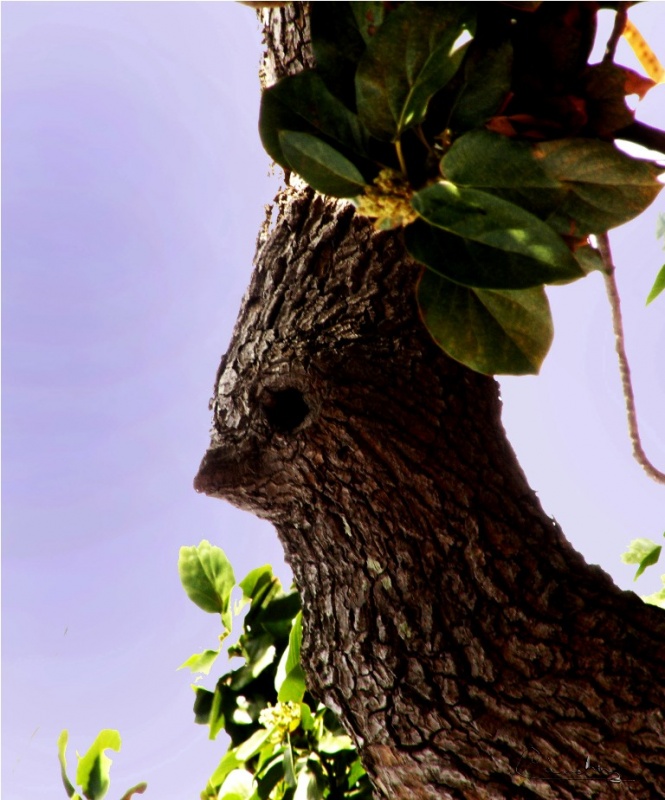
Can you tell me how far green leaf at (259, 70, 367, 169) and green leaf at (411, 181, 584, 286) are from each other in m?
0.13

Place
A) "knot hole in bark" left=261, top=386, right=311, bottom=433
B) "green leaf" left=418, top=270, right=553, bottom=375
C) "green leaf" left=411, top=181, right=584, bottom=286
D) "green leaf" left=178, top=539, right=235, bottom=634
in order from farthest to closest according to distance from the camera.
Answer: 1. "green leaf" left=178, top=539, right=235, bottom=634
2. "knot hole in bark" left=261, top=386, right=311, bottom=433
3. "green leaf" left=418, top=270, right=553, bottom=375
4. "green leaf" left=411, top=181, right=584, bottom=286

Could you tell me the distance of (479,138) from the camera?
0.64m

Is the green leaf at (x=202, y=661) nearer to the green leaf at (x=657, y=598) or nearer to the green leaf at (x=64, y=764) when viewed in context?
the green leaf at (x=64, y=764)

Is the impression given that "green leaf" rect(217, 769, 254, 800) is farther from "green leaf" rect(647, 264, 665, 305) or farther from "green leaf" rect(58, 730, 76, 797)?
"green leaf" rect(647, 264, 665, 305)

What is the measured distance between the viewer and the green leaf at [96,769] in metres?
1.31

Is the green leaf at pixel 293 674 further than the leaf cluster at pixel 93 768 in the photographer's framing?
No

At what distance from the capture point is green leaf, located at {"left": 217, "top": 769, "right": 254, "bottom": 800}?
4.23 feet

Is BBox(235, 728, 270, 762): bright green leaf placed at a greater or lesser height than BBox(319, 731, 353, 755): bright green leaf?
greater

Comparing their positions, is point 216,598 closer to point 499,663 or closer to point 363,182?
point 499,663

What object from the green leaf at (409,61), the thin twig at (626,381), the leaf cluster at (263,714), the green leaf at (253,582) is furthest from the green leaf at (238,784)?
the green leaf at (409,61)

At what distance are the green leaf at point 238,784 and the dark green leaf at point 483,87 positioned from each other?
1232 mm

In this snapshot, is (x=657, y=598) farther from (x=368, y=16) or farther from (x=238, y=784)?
(x=368, y=16)

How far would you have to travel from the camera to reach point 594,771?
2.45ft

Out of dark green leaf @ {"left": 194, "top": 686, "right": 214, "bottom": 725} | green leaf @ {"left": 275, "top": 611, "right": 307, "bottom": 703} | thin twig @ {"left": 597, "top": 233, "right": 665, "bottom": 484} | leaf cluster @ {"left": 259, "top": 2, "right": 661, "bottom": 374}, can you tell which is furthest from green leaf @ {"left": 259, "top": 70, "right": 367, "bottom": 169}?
dark green leaf @ {"left": 194, "top": 686, "right": 214, "bottom": 725}
